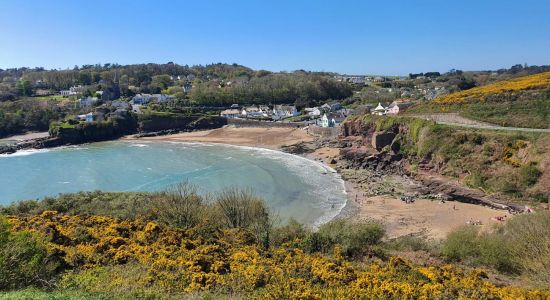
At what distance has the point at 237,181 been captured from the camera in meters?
42.1

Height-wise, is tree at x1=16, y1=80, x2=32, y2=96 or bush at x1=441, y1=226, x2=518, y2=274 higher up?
tree at x1=16, y1=80, x2=32, y2=96

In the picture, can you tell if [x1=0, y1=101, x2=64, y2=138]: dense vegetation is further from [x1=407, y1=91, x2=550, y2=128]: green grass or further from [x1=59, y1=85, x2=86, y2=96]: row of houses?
[x1=407, y1=91, x2=550, y2=128]: green grass

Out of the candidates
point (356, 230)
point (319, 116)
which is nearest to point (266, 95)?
point (319, 116)

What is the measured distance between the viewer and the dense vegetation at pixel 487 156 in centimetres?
3131

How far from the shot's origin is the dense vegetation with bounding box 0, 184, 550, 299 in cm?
1080

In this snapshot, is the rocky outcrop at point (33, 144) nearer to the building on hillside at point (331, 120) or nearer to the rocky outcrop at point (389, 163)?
the building on hillside at point (331, 120)

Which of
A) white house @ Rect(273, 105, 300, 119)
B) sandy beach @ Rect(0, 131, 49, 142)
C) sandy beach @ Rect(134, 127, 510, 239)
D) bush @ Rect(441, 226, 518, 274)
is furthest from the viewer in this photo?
white house @ Rect(273, 105, 300, 119)

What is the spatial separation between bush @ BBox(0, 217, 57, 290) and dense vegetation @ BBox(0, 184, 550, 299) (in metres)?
0.04

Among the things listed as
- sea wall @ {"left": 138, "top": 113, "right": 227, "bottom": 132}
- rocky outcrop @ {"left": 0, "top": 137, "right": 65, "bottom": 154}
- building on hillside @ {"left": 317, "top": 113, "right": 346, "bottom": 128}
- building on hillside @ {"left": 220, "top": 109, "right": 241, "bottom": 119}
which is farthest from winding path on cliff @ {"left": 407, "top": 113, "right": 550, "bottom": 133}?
rocky outcrop @ {"left": 0, "top": 137, "right": 65, "bottom": 154}

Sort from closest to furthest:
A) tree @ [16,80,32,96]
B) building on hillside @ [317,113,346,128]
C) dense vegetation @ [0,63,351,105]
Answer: building on hillside @ [317,113,346,128]
dense vegetation @ [0,63,351,105]
tree @ [16,80,32,96]

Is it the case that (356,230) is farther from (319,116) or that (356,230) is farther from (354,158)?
(319,116)

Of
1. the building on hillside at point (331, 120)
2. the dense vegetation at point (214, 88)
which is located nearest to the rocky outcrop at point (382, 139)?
the building on hillside at point (331, 120)

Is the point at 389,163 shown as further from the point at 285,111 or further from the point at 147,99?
the point at 147,99

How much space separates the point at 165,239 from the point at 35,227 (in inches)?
234
